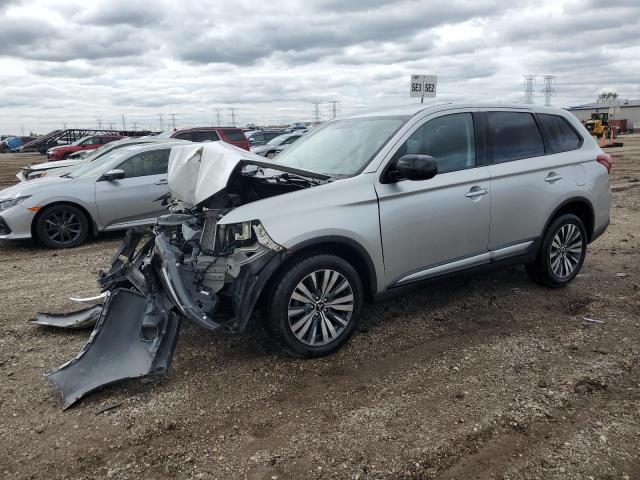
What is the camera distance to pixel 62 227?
8.05m

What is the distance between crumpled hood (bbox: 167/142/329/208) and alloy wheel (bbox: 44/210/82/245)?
14.5 ft

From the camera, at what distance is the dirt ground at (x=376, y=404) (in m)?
2.79

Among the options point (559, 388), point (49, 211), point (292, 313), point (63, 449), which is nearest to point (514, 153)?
point (559, 388)

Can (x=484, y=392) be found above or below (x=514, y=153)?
below

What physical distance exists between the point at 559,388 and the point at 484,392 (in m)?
0.50

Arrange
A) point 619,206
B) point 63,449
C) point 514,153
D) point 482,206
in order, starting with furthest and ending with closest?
point 619,206 < point 514,153 < point 482,206 < point 63,449

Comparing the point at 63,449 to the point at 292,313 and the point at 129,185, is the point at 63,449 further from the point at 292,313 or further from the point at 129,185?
the point at 129,185

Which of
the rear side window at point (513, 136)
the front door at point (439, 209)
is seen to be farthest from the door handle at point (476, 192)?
the rear side window at point (513, 136)

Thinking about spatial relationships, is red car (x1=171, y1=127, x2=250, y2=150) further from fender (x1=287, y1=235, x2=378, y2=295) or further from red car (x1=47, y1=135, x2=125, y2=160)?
fender (x1=287, y1=235, x2=378, y2=295)

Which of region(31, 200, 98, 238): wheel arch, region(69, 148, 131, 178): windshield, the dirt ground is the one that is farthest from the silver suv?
region(69, 148, 131, 178): windshield

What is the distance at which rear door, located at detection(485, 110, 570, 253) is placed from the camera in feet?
15.3

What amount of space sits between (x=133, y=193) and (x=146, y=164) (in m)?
0.61

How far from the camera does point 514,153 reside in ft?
15.9

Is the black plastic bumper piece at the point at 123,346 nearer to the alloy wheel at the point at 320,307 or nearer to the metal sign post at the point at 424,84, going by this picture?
the alloy wheel at the point at 320,307
